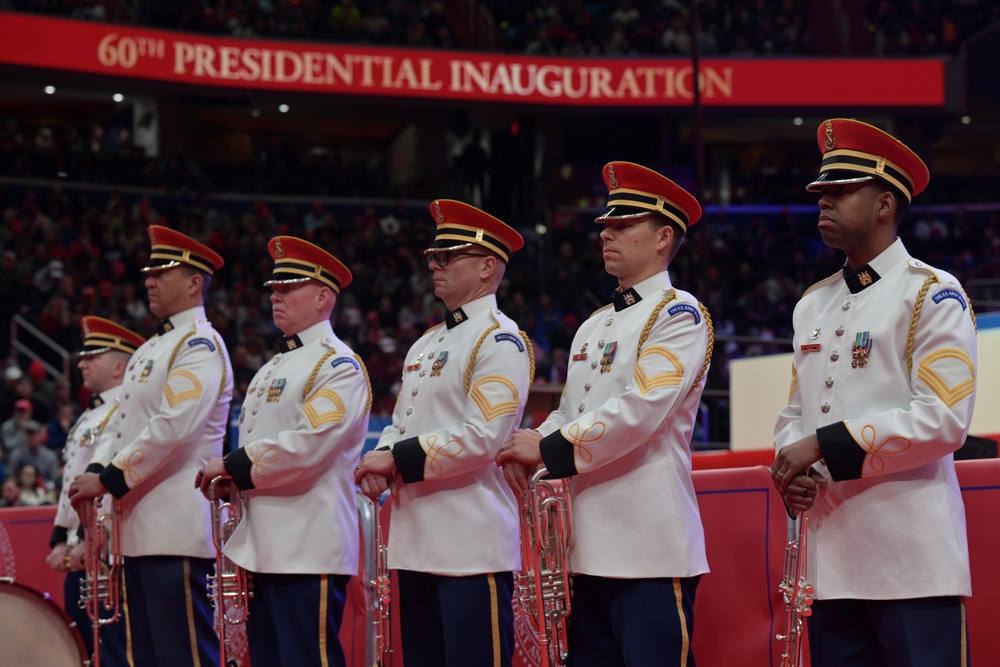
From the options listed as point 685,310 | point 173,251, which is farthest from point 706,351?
point 173,251

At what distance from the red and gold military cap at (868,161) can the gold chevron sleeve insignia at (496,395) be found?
1.24 m

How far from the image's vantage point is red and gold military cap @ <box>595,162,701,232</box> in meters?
3.87

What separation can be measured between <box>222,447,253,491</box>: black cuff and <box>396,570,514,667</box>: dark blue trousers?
0.74m

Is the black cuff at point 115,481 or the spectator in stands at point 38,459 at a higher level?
the spectator in stands at point 38,459

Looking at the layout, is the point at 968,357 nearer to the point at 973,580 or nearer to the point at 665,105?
the point at 973,580

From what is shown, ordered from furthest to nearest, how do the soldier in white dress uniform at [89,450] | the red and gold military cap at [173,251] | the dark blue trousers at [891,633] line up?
the soldier in white dress uniform at [89,450], the red and gold military cap at [173,251], the dark blue trousers at [891,633]

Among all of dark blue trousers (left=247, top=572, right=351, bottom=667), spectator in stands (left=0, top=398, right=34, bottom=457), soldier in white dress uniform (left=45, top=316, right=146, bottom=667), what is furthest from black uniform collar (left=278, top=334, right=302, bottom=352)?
spectator in stands (left=0, top=398, right=34, bottom=457)

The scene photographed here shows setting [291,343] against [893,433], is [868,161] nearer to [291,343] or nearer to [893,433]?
[893,433]

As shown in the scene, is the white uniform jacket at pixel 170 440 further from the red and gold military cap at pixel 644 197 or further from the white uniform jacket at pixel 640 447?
the red and gold military cap at pixel 644 197

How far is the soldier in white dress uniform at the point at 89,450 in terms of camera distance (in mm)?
5848

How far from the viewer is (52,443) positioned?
443 inches

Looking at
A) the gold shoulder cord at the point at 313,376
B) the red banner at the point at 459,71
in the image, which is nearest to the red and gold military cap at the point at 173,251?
the gold shoulder cord at the point at 313,376

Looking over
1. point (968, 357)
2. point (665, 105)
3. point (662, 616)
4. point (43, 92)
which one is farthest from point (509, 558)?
point (43, 92)

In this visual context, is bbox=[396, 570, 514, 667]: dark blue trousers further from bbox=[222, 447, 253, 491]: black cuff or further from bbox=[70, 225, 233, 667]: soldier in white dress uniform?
bbox=[70, 225, 233, 667]: soldier in white dress uniform
